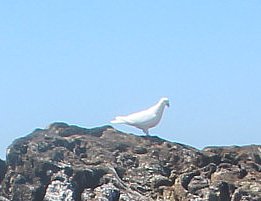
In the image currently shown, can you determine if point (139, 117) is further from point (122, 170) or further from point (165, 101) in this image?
point (122, 170)

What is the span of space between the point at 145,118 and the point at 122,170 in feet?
17.8

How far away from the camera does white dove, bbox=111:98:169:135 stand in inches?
771

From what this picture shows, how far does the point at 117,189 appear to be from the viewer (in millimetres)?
13695

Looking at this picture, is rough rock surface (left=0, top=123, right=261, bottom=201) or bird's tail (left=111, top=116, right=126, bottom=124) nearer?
rough rock surface (left=0, top=123, right=261, bottom=201)

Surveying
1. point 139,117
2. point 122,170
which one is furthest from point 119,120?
point 122,170

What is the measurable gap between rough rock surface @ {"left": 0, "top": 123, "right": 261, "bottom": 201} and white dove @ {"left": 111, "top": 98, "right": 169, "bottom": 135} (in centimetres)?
331

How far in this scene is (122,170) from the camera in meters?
14.6

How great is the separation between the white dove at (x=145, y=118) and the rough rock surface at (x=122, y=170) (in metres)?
3.31

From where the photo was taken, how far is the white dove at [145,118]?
1959 centimetres

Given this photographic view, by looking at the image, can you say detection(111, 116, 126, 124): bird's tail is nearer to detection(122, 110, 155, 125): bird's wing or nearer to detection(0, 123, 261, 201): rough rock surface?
detection(122, 110, 155, 125): bird's wing

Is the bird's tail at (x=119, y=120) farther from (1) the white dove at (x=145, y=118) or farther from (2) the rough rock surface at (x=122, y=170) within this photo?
(2) the rough rock surface at (x=122, y=170)

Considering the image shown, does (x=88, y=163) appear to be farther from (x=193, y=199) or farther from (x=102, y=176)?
(x=193, y=199)

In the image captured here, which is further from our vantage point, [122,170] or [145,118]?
[145,118]

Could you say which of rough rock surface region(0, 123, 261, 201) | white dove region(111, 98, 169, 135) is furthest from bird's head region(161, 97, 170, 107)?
rough rock surface region(0, 123, 261, 201)
